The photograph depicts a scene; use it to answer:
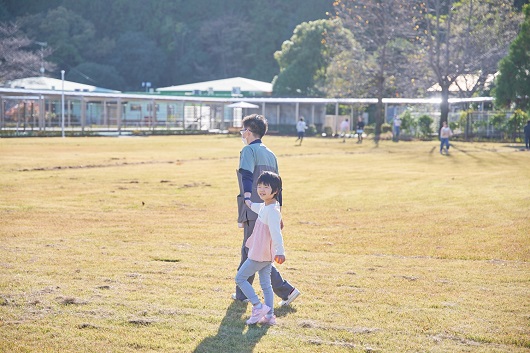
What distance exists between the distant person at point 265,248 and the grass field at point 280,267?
0.20 metres

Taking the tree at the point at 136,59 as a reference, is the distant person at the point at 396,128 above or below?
below

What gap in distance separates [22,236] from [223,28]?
3296 inches

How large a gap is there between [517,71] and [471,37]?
480 inches

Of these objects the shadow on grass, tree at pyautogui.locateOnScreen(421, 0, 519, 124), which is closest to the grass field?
the shadow on grass

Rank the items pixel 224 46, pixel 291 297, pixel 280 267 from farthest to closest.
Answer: pixel 224 46 → pixel 280 267 → pixel 291 297

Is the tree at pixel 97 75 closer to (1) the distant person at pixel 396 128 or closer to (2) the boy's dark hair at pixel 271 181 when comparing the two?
(1) the distant person at pixel 396 128

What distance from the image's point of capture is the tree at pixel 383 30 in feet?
171

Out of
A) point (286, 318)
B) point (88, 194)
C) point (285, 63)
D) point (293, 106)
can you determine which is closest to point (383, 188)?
point (88, 194)

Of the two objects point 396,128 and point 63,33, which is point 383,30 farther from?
point 63,33

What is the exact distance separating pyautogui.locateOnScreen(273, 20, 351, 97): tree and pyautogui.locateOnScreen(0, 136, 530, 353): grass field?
5445 centimetres

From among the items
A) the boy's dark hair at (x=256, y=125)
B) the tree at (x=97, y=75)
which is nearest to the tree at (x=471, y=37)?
the tree at (x=97, y=75)

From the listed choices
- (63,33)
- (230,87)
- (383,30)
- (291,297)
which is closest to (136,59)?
(63,33)

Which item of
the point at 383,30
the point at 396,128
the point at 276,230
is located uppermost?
the point at 383,30

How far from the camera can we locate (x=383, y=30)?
5531 cm
